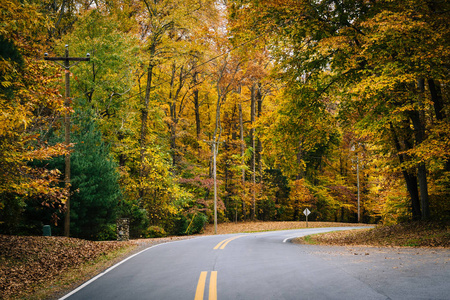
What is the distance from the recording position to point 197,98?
32.8 meters

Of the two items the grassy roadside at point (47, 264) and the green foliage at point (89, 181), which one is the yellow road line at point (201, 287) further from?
the green foliage at point (89, 181)

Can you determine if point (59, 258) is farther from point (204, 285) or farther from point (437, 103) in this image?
point (437, 103)

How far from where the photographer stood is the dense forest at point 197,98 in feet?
29.5

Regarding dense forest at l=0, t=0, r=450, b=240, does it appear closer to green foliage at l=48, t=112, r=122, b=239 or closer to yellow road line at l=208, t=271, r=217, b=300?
green foliage at l=48, t=112, r=122, b=239

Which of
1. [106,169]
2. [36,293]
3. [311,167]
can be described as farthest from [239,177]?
[36,293]

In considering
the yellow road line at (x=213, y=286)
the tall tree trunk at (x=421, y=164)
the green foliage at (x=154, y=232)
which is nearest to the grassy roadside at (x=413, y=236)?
the tall tree trunk at (x=421, y=164)

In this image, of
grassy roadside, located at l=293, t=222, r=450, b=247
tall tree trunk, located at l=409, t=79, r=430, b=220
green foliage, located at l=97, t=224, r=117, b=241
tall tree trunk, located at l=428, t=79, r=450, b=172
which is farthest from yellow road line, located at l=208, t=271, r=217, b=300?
green foliage, located at l=97, t=224, r=117, b=241

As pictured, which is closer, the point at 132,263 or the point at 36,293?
the point at 36,293

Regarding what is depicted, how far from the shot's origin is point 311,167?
4662cm

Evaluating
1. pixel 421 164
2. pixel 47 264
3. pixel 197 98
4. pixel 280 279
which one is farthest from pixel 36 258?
pixel 197 98

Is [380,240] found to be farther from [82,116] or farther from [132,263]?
[82,116]

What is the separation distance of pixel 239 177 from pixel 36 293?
1102 inches

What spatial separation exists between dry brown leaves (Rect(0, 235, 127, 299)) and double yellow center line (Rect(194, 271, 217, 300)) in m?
3.85

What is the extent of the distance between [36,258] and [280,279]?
7827 millimetres
